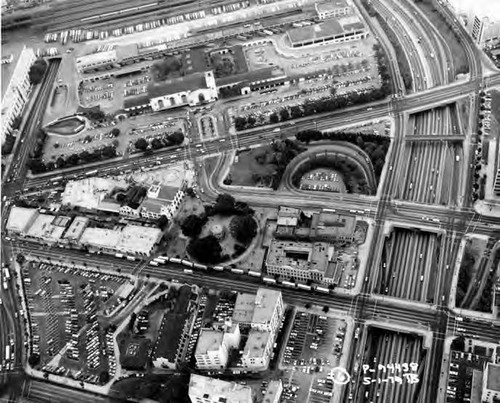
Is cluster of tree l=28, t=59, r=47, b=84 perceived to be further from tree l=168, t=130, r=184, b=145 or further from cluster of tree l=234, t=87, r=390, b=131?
cluster of tree l=234, t=87, r=390, b=131

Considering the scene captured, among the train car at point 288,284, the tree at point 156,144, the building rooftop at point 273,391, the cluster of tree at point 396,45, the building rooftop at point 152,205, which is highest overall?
the cluster of tree at point 396,45

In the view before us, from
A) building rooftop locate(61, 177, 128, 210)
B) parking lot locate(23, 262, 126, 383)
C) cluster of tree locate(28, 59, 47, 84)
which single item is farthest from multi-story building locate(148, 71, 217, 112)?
parking lot locate(23, 262, 126, 383)

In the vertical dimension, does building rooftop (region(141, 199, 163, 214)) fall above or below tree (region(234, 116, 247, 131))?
below

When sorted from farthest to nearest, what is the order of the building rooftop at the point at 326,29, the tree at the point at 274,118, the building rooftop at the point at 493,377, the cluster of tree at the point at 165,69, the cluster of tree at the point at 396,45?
the cluster of tree at the point at 165,69
the building rooftop at the point at 326,29
the cluster of tree at the point at 396,45
the tree at the point at 274,118
the building rooftop at the point at 493,377

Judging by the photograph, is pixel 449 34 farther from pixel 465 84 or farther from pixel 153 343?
pixel 153 343

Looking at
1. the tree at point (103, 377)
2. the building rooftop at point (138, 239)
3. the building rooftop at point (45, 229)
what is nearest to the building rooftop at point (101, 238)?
the building rooftop at point (138, 239)

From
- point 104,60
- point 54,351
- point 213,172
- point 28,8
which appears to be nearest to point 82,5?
point 28,8

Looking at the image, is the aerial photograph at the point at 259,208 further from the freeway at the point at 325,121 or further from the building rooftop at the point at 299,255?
the freeway at the point at 325,121
